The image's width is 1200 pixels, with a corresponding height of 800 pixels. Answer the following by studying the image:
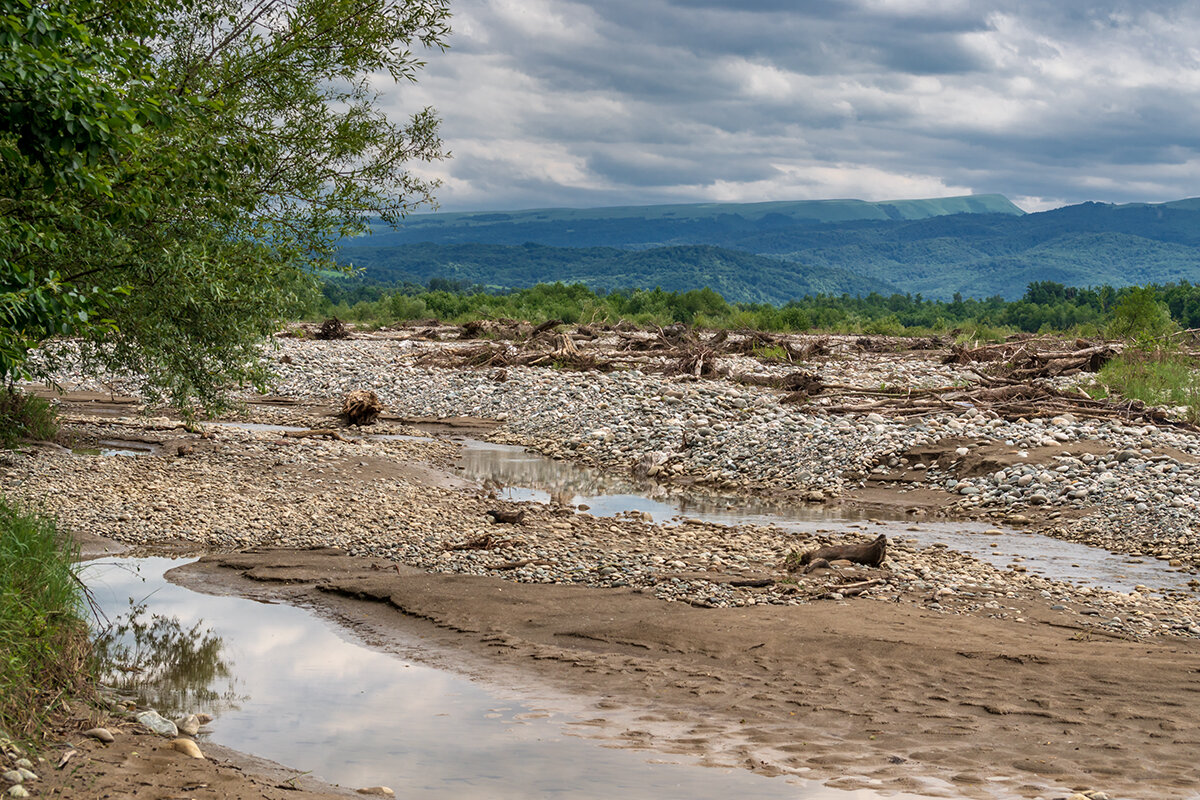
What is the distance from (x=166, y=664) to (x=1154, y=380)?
70.6 ft

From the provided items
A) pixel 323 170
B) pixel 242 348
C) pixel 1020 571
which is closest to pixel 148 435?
pixel 242 348

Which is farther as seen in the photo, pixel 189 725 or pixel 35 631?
pixel 189 725

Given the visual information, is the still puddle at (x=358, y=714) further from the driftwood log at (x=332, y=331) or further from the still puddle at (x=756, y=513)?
the driftwood log at (x=332, y=331)

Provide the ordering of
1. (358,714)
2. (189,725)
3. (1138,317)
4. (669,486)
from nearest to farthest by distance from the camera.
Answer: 1. (189,725)
2. (358,714)
3. (669,486)
4. (1138,317)

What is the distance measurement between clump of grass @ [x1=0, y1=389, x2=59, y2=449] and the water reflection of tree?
8.08 metres

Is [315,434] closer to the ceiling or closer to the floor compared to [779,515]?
closer to the ceiling

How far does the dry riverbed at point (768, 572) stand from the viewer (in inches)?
275

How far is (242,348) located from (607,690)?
29.8 feet

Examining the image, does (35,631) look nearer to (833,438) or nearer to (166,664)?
(166,664)

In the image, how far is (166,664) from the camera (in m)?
8.54

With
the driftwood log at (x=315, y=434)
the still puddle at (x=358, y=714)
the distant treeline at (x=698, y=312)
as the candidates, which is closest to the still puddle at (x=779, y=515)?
the driftwood log at (x=315, y=434)

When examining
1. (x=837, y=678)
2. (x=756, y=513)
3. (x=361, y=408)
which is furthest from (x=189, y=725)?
(x=361, y=408)

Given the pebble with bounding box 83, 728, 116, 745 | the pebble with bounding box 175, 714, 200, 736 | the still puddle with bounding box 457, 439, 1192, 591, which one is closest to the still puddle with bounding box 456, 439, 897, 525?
the still puddle with bounding box 457, 439, 1192, 591

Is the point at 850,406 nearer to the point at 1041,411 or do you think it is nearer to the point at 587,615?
the point at 1041,411
